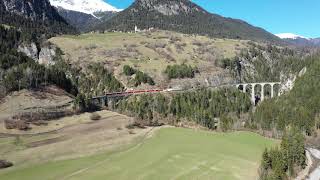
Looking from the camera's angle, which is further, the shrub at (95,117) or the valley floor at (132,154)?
the shrub at (95,117)

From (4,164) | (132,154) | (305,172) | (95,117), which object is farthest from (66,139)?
(305,172)

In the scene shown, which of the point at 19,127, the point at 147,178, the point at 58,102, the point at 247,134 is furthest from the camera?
the point at 58,102

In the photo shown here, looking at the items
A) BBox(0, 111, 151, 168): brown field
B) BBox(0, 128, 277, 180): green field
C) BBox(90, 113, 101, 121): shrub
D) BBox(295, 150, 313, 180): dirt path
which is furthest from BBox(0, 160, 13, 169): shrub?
BBox(90, 113, 101, 121): shrub

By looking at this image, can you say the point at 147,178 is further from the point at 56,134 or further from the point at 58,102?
the point at 58,102

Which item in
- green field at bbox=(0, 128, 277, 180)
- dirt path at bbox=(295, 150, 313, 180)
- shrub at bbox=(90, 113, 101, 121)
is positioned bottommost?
dirt path at bbox=(295, 150, 313, 180)

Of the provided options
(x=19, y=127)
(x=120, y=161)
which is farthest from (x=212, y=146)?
(x=19, y=127)

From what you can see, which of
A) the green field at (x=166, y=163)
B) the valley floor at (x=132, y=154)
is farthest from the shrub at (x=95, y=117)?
the green field at (x=166, y=163)

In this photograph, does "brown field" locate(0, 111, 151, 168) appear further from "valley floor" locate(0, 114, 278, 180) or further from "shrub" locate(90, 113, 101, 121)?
"shrub" locate(90, 113, 101, 121)

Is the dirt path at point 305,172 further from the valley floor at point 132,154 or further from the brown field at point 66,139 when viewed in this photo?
the brown field at point 66,139
